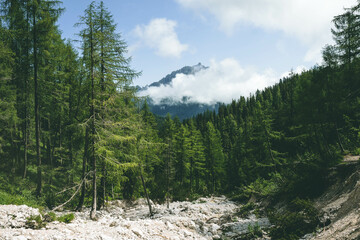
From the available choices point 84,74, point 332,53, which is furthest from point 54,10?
point 332,53

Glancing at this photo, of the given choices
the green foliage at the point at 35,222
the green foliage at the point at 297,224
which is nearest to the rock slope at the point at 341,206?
the green foliage at the point at 297,224

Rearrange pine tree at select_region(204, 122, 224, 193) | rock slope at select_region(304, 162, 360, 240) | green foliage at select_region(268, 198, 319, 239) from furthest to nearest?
pine tree at select_region(204, 122, 224, 193), green foliage at select_region(268, 198, 319, 239), rock slope at select_region(304, 162, 360, 240)

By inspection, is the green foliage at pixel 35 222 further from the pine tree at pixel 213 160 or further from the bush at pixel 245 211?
→ the pine tree at pixel 213 160

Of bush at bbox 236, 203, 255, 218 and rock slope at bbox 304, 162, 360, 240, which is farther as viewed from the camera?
bush at bbox 236, 203, 255, 218

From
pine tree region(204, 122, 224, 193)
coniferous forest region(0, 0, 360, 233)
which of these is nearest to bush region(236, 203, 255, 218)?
coniferous forest region(0, 0, 360, 233)

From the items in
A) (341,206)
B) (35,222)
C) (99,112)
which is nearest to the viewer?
(35,222)

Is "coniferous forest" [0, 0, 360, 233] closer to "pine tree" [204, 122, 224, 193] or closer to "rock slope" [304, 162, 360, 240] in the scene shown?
"rock slope" [304, 162, 360, 240]

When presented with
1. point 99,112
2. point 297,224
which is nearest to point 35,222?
point 99,112

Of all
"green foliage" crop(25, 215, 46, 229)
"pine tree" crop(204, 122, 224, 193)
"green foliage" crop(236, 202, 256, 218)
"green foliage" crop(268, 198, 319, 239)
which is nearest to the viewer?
"green foliage" crop(25, 215, 46, 229)

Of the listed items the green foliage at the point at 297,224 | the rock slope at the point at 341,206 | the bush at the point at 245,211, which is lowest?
the bush at the point at 245,211

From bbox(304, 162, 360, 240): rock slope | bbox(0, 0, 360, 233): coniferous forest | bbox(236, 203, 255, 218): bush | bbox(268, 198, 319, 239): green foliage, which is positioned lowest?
bbox(236, 203, 255, 218): bush

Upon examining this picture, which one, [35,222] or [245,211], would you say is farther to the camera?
[245,211]

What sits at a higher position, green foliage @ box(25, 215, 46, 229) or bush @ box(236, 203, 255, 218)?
green foliage @ box(25, 215, 46, 229)

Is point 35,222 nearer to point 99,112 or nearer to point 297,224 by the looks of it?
point 99,112
